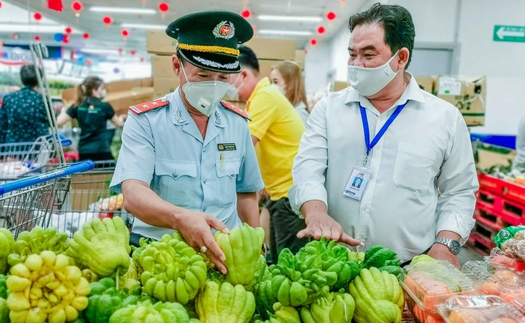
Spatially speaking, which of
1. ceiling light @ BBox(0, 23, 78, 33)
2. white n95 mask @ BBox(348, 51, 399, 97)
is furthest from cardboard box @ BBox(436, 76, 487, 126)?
ceiling light @ BBox(0, 23, 78, 33)

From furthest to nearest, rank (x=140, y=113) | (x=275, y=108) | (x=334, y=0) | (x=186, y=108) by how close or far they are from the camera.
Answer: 1. (x=334, y=0)
2. (x=275, y=108)
3. (x=186, y=108)
4. (x=140, y=113)

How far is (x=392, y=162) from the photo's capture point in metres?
1.88

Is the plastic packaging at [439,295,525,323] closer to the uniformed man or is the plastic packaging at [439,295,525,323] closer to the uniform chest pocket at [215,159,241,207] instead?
the uniformed man

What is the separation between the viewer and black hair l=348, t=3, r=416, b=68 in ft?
5.98

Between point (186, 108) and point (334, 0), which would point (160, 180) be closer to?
point (186, 108)

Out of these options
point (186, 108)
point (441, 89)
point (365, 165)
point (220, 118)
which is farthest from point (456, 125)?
point (441, 89)

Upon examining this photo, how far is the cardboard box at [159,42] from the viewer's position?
15.5ft

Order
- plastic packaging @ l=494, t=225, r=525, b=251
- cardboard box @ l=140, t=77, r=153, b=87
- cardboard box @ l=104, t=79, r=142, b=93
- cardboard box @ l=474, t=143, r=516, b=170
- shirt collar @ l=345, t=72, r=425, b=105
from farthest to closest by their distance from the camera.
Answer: cardboard box @ l=104, t=79, r=142, b=93, cardboard box @ l=140, t=77, r=153, b=87, cardboard box @ l=474, t=143, r=516, b=170, shirt collar @ l=345, t=72, r=425, b=105, plastic packaging @ l=494, t=225, r=525, b=251

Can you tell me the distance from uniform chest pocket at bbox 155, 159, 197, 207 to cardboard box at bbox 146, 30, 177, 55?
3184 mm

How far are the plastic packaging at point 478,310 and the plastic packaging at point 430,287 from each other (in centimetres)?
3

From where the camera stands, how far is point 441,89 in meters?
4.69

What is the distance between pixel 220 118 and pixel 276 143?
1395 mm

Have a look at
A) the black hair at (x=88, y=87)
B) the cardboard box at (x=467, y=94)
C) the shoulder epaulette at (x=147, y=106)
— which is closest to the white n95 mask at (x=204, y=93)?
the shoulder epaulette at (x=147, y=106)

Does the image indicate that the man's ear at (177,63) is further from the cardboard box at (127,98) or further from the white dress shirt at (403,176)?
the cardboard box at (127,98)
